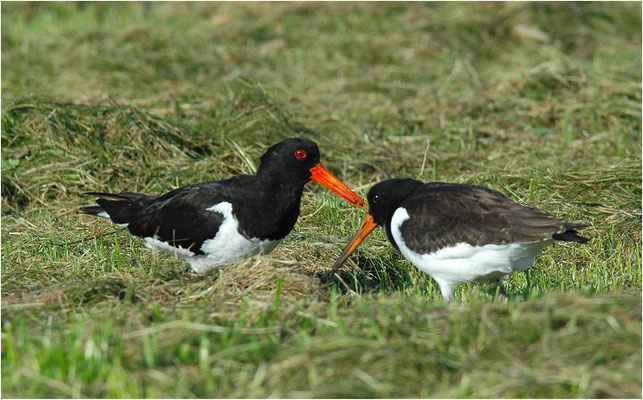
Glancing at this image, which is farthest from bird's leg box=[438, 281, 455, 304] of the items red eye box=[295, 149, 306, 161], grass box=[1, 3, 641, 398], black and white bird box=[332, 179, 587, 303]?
red eye box=[295, 149, 306, 161]

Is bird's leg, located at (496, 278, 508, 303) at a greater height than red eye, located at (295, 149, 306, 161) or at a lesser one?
lesser

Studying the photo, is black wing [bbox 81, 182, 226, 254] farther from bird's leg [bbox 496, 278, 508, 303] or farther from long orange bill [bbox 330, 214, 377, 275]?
bird's leg [bbox 496, 278, 508, 303]

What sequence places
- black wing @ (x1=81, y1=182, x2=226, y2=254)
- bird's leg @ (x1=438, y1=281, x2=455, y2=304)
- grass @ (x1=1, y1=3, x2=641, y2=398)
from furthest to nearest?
black wing @ (x1=81, y1=182, x2=226, y2=254), bird's leg @ (x1=438, y1=281, x2=455, y2=304), grass @ (x1=1, y1=3, x2=641, y2=398)

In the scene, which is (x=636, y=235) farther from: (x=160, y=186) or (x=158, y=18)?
(x=158, y=18)

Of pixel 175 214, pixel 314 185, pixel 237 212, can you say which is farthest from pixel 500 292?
pixel 314 185

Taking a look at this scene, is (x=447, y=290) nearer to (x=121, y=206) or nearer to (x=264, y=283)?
(x=264, y=283)

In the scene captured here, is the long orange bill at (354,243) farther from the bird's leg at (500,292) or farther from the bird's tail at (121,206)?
the bird's tail at (121,206)

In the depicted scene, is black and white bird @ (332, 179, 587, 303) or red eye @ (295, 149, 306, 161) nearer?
black and white bird @ (332, 179, 587, 303)

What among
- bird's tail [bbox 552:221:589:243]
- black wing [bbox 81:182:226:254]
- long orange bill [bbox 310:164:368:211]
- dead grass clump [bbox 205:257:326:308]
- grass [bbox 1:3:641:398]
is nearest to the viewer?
grass [bbox 1:3:641:398]

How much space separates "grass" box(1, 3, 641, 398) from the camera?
4234mm

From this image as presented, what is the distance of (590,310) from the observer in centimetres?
456

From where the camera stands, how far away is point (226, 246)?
20.0ft

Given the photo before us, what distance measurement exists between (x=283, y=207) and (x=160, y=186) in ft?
8.58

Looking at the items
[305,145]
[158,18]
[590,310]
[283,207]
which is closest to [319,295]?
[283,207]
